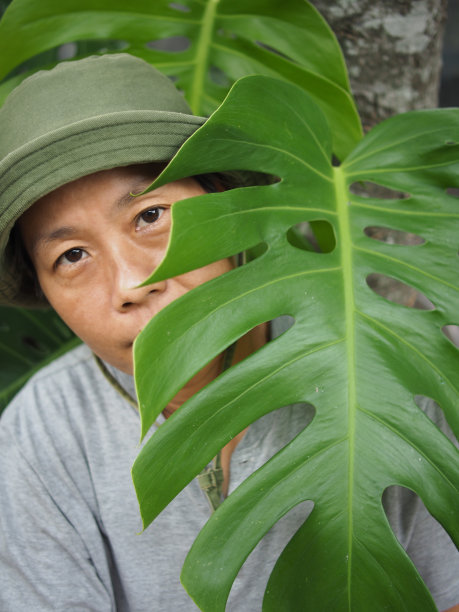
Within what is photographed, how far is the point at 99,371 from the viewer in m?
1.09

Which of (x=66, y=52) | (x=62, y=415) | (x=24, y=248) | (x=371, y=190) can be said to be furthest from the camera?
(x=66, y=52)

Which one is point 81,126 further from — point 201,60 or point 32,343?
point 32,343

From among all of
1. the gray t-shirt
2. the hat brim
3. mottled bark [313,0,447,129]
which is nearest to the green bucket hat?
the hat brim

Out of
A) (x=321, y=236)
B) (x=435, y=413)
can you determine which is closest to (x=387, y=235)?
(x=321, y=236)

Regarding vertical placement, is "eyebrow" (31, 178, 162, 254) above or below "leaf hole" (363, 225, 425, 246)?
below

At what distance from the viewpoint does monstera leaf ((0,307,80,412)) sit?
1.43 metres

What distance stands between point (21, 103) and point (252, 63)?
0.44m

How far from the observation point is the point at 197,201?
0.67 m

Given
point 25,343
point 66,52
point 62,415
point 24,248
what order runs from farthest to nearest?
point 66,52 → point 25,343 → point 62,415 → point 24,248

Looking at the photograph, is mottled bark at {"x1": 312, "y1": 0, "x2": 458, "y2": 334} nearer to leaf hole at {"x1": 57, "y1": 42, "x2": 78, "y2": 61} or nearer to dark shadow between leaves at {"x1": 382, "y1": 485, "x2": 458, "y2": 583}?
dark shadow between leaves at {"x1": 382, "y1": 485, "x2": 458, "y2": 583}

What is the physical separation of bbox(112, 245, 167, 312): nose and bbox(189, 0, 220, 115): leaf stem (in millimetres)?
472

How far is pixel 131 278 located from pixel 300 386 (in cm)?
24

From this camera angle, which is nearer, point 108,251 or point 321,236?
point 108,251

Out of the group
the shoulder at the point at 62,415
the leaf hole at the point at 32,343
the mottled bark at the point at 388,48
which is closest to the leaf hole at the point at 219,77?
the mottled bark at the point at 388,48
